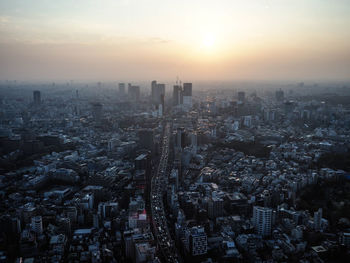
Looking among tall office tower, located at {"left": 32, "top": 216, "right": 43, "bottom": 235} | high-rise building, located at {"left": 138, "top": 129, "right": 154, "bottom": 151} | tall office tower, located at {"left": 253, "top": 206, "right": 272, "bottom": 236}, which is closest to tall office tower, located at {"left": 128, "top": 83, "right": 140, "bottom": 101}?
high-rise building, located at {"left": 138, "top": 129, "right": 154, "bottom": 151}

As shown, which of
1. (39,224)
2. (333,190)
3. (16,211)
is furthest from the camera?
(333,190)

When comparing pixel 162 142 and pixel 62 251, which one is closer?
pixel 62 251

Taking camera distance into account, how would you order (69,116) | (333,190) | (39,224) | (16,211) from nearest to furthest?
(39,224)
(16,211)
(333,190)
(69,116)

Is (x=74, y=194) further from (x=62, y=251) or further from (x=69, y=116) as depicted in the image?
(x=69, y=116)

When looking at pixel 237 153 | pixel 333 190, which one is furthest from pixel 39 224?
pixel 237 153

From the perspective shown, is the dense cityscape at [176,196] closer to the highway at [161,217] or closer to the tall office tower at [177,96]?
the highway at [161,217]

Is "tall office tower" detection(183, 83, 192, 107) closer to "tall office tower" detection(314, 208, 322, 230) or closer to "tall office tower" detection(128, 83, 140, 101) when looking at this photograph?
"tall office tower" detection(128, 83, 140, 101)

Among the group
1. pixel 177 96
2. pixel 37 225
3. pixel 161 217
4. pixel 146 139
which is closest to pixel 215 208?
pixel 161 217
